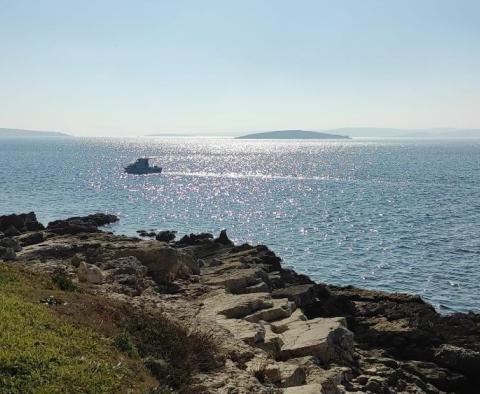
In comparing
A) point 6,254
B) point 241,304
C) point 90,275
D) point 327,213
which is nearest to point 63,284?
point 90,275

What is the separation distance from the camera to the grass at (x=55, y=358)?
1164cm

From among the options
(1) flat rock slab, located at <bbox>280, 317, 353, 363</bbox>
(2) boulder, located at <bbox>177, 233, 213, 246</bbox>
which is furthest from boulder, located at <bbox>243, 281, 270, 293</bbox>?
(2) boulder, located at <bbox>177, 233, 213, 246</bbox>

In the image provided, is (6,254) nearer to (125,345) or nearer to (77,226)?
(77,226)

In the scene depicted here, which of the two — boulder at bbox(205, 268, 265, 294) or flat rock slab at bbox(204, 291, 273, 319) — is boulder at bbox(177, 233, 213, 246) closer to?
boulder at bbox(205, 268, 265, 294)

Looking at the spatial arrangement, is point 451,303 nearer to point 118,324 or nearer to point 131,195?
point 118,324

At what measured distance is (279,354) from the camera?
20.8 metres

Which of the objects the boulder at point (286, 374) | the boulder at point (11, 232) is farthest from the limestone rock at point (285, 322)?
the boulder at point (11, 232)

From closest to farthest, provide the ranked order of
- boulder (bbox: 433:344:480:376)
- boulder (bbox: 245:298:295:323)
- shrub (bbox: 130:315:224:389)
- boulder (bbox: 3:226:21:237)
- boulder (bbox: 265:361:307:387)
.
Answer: shrub (bbox: 130:315:224:389) → boulder (bbox: 265:361:307:387) → boulder (bbox: 433:344:480:376) → boulder (bbox: 245:298:295:323) → boulder (bbox: 3:226:21:237)

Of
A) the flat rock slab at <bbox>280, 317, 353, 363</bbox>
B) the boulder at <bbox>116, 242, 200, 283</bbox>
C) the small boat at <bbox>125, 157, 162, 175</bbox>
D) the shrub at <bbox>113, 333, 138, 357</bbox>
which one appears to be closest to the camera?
the shrub at <bbox>113, 333, 138, 357</bbox>

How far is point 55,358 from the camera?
504 inches

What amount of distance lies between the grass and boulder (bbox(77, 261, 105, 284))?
41.1 ft

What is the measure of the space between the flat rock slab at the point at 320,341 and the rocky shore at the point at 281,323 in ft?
0.14

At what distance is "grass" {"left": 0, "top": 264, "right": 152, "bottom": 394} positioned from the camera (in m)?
11.6

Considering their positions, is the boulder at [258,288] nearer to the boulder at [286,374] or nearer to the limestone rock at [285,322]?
the limestone rock at [285,322]
